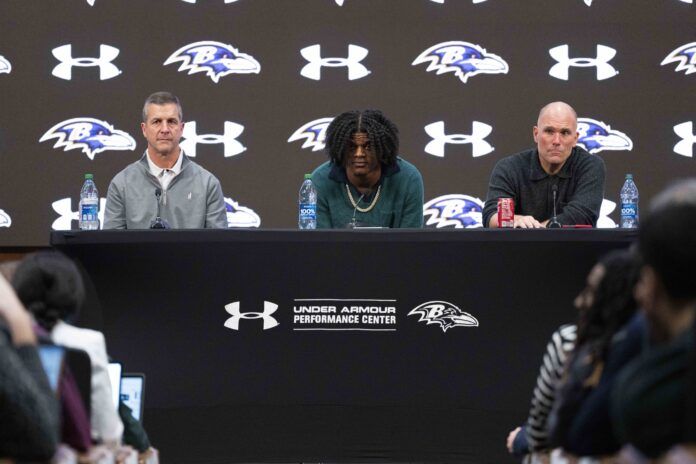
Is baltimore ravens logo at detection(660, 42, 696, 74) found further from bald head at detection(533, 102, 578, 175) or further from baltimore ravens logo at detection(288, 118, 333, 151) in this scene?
baltimore ravens logo at detection(288, 118, 333, 151)

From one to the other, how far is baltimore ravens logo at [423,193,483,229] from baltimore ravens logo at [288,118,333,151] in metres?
0.79

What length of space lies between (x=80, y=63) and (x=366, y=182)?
2676 millimetres

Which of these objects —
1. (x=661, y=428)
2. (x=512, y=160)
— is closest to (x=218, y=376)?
(x=512, y=160)

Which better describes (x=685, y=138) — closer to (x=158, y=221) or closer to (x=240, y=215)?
(x=240, y=215)

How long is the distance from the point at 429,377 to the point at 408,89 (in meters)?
3.05

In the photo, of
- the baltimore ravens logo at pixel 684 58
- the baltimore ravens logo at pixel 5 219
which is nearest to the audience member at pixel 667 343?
the baltimore ravens logo at pixel 684 58

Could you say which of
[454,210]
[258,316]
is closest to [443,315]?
[258,316]

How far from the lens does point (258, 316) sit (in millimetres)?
4457

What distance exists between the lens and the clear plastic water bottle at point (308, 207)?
512 centimetres

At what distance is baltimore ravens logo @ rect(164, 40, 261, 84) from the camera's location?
7.10 meters

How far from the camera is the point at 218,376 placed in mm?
4457

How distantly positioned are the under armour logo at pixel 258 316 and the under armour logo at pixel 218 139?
9.13 ft

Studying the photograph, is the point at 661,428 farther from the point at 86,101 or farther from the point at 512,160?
the point at 86,101

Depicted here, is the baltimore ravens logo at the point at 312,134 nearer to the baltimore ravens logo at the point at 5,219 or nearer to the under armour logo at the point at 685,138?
the baltimore ravens logo at the point at 5,219
